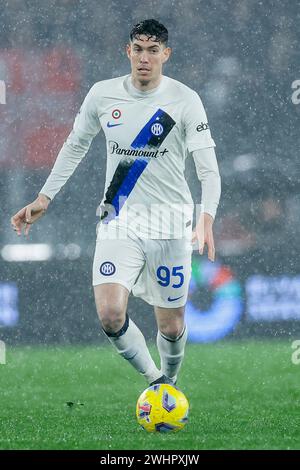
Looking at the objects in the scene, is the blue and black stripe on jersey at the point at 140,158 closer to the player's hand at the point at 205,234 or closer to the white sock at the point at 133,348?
the player's hand at the point at 205,234

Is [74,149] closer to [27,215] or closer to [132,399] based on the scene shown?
[27,215]

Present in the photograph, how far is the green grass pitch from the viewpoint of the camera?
6.44m

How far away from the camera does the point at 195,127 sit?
7.00 m

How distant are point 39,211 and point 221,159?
20.6 feet

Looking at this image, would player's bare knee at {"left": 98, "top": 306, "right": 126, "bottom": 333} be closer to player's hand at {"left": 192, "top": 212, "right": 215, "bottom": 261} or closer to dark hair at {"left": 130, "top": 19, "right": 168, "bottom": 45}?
player's hand at {"left": 192, "top": 212, "right": 215, "bottom": 261}

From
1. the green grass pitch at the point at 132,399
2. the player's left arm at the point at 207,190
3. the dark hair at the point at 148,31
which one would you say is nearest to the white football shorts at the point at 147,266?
the player's left arm at the point at 207,190

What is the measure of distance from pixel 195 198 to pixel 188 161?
43cm

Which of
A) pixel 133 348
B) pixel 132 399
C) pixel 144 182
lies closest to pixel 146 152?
pixel 144 182

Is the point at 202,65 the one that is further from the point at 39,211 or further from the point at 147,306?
the point at 39,211

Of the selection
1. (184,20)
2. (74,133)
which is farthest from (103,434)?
(184,20)

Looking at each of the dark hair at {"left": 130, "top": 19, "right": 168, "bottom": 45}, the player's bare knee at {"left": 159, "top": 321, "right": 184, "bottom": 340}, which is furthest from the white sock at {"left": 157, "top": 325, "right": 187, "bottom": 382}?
the dark hair at {"left": 130, "top": 19, "right": 168, "bottom": 45}

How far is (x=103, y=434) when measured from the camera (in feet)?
21.8

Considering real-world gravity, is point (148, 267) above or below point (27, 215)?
below

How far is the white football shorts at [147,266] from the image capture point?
695 centimetres
